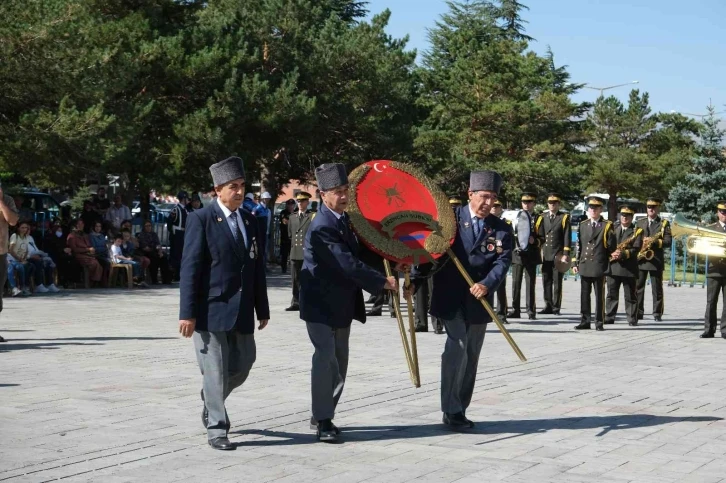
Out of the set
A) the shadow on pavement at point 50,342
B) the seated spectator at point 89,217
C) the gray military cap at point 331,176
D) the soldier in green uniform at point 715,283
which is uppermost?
the seated spectator at point 89,217

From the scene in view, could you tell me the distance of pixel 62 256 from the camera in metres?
22.2

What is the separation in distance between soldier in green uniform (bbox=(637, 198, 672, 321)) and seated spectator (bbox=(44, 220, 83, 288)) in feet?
35.1

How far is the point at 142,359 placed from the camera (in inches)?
469

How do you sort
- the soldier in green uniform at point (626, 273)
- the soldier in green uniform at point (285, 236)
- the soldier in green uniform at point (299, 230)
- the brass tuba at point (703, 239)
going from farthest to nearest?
the soldier in green uniform at point (285, 236) → the soldier in green uniform at point (299, 230) → the soldier in green uniform at point (626, 273) → the brass tuba at point (703, 239)

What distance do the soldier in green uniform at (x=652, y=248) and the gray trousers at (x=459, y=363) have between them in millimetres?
10632

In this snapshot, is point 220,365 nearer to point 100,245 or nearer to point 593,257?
point 593,257

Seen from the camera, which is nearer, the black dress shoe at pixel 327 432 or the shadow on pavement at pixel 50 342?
the black dress shoe at pixel 327 432

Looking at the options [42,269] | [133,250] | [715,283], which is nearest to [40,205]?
[133,250]

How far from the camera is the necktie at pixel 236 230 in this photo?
7.68 meters

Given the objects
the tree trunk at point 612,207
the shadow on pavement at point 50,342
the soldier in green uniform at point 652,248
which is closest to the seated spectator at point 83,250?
the shadow on pavement at point 50,342

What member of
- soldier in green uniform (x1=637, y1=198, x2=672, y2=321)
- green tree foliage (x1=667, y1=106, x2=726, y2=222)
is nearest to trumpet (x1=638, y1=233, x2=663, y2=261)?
soldier in green uniform (x1=637, y1=198, x2=672, y2=321)

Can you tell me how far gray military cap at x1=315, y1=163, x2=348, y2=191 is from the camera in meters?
7.86

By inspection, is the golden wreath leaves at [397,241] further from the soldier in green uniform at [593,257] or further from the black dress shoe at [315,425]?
the soldier in green uniform at [593,257]

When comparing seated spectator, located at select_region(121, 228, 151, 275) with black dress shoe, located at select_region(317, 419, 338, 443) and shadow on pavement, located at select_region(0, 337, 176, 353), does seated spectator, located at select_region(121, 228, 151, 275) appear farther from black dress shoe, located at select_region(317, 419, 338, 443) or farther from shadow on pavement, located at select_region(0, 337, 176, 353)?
black dress shoe, located at select_region(317, 419, 338, 443)
